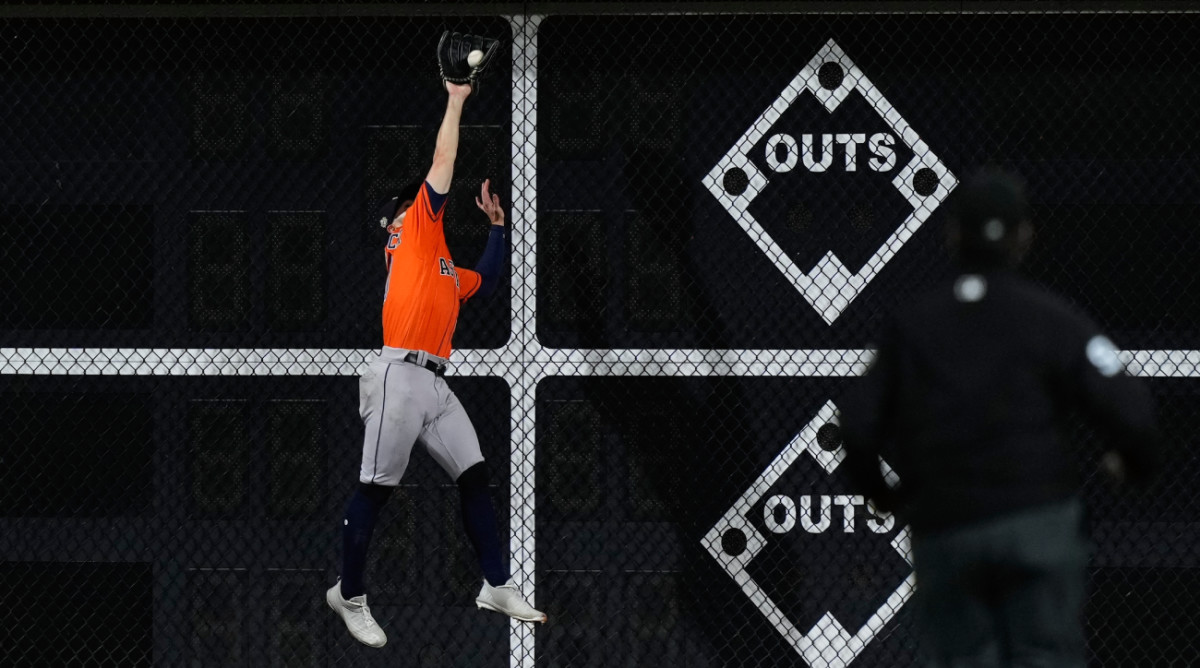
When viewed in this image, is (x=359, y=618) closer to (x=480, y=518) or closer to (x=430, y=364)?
(x=480, y=518)

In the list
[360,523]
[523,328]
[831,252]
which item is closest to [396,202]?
[523,328]

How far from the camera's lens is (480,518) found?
5016 mm

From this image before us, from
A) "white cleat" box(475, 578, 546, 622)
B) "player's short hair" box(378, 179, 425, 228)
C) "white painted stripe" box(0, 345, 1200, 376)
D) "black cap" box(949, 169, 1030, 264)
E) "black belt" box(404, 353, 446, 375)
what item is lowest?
"white cleat" box(475, 578, 546, 622)

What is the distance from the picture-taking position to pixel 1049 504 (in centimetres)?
260

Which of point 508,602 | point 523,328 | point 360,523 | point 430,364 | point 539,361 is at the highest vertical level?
point 523,328

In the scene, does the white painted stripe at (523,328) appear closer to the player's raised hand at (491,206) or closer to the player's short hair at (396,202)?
the player's raised hand at (491,206)

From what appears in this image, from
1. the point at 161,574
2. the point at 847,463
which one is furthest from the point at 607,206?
the point at 847,463

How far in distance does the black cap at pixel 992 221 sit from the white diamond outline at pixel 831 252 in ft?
9.52

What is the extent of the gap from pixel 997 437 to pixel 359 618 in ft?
10.2

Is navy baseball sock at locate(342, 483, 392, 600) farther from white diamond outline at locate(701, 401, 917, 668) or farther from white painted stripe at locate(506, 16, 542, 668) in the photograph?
white diamond outline at locate(701, 401, 917, 668)

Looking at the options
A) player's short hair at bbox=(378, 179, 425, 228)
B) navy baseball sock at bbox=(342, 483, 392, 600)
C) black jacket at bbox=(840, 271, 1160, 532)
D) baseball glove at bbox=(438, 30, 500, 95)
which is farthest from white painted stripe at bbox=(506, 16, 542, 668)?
black jacket at bbox=(840, 271, 1160, 532)

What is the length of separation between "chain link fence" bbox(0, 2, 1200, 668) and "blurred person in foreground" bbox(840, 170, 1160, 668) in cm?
287

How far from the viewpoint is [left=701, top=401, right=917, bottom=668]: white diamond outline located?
5570mm

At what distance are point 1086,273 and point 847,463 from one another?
3.23m
